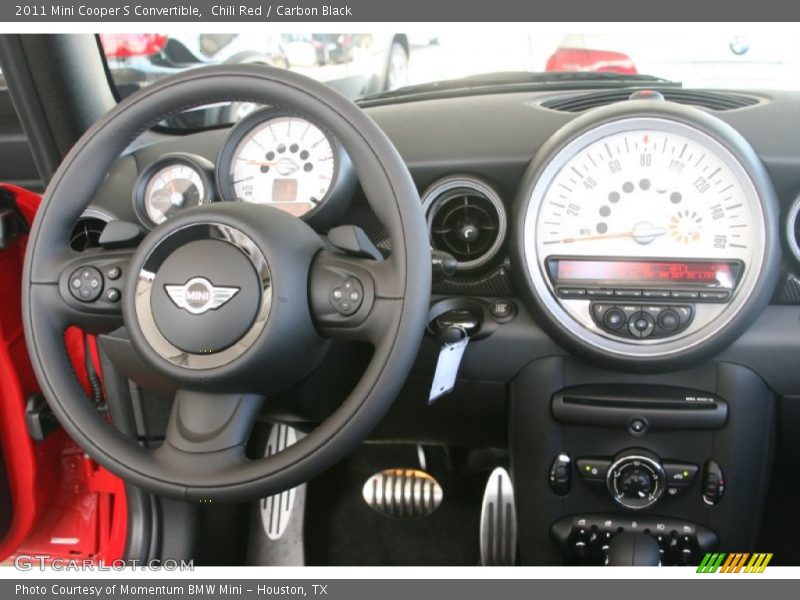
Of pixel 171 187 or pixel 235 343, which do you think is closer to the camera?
pixel 235 343

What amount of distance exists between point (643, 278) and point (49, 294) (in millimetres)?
968

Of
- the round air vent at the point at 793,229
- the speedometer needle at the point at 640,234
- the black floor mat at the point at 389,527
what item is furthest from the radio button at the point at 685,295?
the black floor mat at the point at 389,527

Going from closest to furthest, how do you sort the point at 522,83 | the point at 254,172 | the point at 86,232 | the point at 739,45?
1. the point at 254,172
2. the point at 86,232
3. the point at 522,83
4. the point at 739,45

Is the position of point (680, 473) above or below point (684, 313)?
below

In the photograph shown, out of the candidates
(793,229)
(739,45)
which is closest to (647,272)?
(793,229)

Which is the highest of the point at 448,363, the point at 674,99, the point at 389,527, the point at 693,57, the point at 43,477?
the point at 693,57

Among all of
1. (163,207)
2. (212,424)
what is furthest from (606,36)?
(212,424)

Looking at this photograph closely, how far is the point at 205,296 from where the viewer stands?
38.5 inches

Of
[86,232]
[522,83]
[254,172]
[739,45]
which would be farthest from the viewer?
[739,45]

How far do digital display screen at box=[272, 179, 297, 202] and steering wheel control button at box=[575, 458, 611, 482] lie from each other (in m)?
0.74

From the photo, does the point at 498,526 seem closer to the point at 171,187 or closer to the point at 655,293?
the point at 655,293

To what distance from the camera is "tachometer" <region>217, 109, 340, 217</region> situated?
1319mm

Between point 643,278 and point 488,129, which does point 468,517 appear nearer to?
point 643,278

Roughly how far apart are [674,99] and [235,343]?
1.02m
